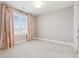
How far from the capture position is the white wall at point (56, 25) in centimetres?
451

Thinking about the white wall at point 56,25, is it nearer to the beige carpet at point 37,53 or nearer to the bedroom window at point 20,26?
the bedroom window at point 20,26

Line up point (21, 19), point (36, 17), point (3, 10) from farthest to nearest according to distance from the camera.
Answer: point (36, 17)
point (21, 19)
point (3, 10)

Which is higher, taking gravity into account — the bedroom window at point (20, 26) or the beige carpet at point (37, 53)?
the bedroom window at point (20, 26)

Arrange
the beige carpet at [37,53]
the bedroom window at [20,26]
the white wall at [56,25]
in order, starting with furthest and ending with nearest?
the bedroom window at [20,26] < the white wall at [56,25] < the beige carpet at [37,53]

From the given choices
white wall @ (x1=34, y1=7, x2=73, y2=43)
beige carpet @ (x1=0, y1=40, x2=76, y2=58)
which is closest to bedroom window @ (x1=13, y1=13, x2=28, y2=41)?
white wall @ (x1=34, y1=7, x2=73, y2=43)

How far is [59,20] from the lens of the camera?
4.97 metres

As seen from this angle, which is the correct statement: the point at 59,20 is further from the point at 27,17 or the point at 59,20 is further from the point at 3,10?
the point at 3,10

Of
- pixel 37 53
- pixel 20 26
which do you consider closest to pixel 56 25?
pixel 20 26

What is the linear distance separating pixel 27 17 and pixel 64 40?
284 centimetres

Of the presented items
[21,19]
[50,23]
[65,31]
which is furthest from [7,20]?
[65,31]

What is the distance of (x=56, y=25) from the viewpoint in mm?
5148

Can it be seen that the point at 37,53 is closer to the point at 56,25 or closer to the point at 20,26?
the point at 56,25

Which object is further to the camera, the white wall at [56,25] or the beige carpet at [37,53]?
the white wall at [56,25]

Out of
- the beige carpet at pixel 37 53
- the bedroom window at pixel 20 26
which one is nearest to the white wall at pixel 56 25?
the bedroom window at pixel 20 26
